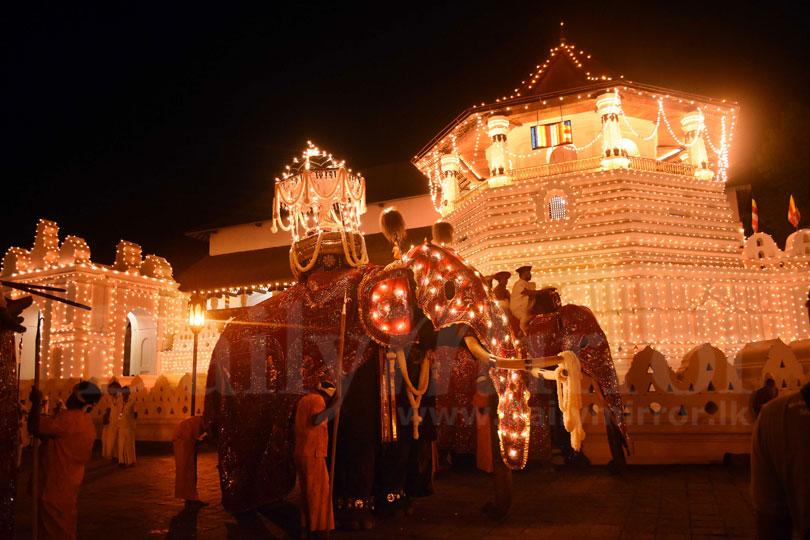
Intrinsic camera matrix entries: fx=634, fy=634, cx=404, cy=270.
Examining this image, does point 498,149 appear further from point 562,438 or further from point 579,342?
point 562,438

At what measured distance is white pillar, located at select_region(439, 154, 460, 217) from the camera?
65.7 feet

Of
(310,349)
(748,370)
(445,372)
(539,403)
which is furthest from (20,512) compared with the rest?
(748,370)

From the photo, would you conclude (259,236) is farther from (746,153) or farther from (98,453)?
(746,153)

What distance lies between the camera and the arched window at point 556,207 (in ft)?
54.7

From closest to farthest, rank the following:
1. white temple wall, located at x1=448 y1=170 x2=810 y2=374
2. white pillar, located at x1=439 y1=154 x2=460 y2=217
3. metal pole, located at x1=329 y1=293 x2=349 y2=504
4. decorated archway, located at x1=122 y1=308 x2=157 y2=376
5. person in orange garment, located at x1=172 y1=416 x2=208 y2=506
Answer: metal pole, located at x1=329 y1=293 x2=349 y2=504 → person in orange garment, located at x1=172 y1=416 x2=208 y2=506 → white temple wall, located at x1=448 y1=170 x2=810 y2=374 → white pillar, located at x1=439 y1=154 x2=460 y2=217 → decorated archway, located at x1=122 y1=308 x2=157 y2=376

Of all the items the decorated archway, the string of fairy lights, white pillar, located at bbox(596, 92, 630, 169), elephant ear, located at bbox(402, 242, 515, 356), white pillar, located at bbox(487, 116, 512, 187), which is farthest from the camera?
the decorated archway

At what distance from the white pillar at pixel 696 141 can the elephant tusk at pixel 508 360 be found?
14476 millimetres

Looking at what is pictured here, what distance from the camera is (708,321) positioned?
15961 millimetres

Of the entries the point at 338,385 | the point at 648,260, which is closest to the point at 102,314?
the point at 648,260

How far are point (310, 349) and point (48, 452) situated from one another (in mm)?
2315

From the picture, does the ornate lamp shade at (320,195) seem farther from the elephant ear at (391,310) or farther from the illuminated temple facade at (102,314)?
the illuminated temple facade at (102,314)

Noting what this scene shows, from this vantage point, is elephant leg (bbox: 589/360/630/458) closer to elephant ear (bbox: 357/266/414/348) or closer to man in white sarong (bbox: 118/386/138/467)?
elephant ear (bbox: 357/266/414/348)

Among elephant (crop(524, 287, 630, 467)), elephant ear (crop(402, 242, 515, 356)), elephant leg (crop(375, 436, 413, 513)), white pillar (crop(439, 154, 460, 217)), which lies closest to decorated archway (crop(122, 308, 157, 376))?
white pillar (crop(439, 154, 460, 217))

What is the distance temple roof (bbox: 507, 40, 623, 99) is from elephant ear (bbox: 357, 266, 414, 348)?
1334 cm
